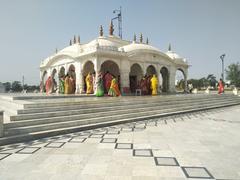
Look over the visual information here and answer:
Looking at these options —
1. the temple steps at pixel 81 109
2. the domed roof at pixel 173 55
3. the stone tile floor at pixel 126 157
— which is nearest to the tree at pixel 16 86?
the domed roof at pixel 173 55

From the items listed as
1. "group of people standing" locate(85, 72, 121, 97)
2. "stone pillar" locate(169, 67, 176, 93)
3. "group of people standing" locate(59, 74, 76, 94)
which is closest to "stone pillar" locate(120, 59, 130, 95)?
"group of people standing" locate(85, 72, 121, 97)

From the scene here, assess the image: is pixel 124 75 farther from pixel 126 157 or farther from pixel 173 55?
pixel 126 157

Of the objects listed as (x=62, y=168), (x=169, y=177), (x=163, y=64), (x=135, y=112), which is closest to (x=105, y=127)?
(x=135, y=112)

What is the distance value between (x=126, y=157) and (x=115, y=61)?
14.8 meters

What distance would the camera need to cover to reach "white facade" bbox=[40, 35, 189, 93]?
697 inches

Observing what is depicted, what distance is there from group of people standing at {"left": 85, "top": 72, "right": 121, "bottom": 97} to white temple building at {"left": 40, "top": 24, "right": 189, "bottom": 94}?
1.23m

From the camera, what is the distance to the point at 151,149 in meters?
4.79

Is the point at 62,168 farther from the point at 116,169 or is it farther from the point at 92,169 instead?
the point at 116,169

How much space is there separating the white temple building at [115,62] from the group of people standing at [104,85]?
123cm

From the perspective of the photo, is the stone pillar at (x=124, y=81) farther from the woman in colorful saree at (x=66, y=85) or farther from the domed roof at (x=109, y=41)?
the woman in colorful saree at (x=66, y=85)

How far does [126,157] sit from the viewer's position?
422 cm

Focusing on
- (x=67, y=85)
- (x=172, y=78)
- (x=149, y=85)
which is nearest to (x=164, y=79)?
(x=172, y=78)

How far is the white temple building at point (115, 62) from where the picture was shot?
17.8 metres

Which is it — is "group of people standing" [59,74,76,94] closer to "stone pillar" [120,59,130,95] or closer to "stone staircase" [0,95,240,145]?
"stone pillar" [120,59,130,95]
